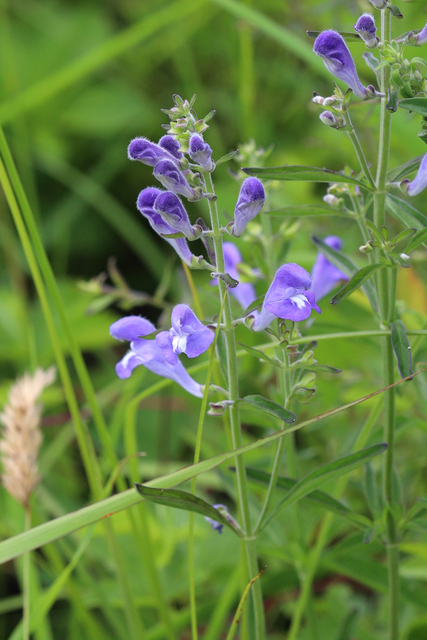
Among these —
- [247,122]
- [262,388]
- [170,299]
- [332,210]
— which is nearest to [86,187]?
[170,299]

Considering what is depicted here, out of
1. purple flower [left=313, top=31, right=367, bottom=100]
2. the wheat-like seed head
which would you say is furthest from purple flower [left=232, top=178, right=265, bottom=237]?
the wheat-like seed head

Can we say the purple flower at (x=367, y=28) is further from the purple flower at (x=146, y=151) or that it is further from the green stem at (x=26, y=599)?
the green stem at (x=26, y=599)

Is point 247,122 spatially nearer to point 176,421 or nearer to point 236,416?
point 176,421

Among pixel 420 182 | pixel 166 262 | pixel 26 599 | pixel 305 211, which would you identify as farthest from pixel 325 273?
pixel 166 262

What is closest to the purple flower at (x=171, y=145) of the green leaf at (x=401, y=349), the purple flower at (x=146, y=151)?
the purple flower at (x=146, y=151)

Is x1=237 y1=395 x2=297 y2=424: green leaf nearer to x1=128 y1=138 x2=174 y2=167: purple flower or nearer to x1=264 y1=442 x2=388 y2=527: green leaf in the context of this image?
x1=264 y1=442 x2=388 y2=527: green leaf

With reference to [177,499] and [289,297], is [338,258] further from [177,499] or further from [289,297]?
[177,499]
